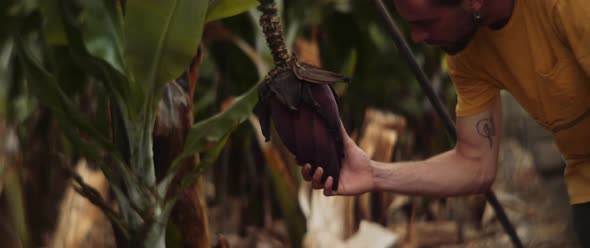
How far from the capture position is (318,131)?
103 cm

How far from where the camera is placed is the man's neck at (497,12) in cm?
119

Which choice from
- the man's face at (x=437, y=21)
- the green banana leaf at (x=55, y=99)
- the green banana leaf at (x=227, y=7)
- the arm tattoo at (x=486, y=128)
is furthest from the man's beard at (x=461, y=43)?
the green banana leaf at (x=55, y=99)

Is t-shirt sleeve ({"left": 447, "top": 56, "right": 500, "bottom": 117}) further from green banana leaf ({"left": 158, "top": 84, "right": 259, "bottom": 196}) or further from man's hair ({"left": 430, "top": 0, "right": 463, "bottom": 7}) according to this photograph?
green banana leaf ({"left": 158, "top": 84, "right": 259, "bottom": 196})

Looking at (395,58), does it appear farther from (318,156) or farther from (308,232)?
(318,156)

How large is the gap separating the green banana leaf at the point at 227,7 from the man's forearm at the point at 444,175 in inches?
15.9

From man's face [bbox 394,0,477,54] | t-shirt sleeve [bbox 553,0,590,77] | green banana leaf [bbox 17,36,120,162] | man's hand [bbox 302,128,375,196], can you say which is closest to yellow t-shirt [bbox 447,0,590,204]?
t-shirt sleeve [bbox 553,0,590,77]

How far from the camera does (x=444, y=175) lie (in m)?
1.46

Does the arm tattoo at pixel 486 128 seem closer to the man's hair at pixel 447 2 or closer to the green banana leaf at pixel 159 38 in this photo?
the man's hair at pixel 447 2

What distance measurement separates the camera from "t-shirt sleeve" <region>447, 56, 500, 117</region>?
141 centimetres

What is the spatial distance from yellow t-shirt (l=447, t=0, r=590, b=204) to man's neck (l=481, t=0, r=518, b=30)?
11 millimetres

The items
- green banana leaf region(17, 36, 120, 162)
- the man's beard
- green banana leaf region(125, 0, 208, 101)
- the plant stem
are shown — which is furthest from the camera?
green banana leaf region(17, 36, 120, 162)

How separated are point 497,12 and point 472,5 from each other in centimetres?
8

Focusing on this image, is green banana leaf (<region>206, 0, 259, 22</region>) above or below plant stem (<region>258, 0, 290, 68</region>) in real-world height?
below

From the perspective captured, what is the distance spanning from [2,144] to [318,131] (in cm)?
101
